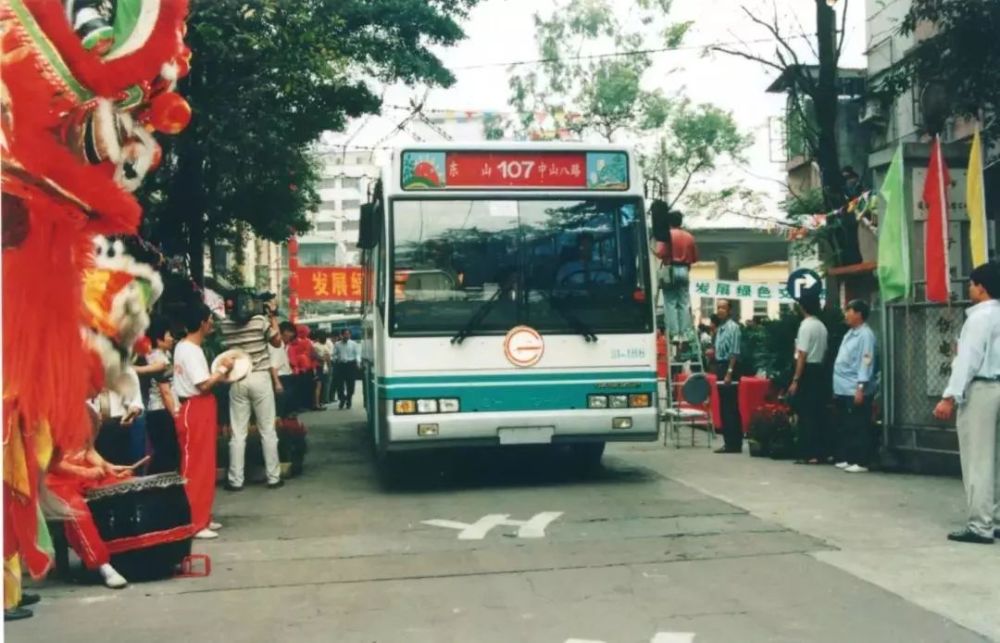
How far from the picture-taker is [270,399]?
10586 millimetres

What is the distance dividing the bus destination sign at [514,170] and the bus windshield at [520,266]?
0.15 m

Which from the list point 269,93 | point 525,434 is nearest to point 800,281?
point 525,434

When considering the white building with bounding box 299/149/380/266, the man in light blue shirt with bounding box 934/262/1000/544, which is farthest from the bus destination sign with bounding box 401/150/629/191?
the white building with bounding box 299/149/380/266

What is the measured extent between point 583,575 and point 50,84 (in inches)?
166

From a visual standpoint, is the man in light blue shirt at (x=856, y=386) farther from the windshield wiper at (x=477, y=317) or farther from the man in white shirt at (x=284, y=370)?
the man in white shirt at (x=284, y=370)

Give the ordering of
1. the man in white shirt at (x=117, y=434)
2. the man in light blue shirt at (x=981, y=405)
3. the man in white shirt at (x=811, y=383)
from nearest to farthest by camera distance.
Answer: the man in light blue shirt at (x=981, y=405) → the man in white shirt at (x=117, y=434) → the man in white shirt at (x=811, y=383)

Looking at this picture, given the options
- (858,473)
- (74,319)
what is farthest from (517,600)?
(858,473)

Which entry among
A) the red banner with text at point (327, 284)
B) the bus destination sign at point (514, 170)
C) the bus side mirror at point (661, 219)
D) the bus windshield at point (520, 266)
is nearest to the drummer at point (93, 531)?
the bus windshield at point (520, 266)

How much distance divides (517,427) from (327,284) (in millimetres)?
30999

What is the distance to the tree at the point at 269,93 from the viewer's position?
39.1 feet

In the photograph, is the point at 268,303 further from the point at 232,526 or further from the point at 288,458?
the point at 232,526

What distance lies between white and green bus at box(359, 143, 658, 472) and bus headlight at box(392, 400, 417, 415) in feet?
0.04

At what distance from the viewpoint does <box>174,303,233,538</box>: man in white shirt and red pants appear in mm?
7723

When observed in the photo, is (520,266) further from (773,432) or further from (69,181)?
(69,181)
